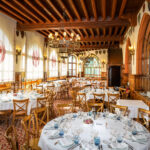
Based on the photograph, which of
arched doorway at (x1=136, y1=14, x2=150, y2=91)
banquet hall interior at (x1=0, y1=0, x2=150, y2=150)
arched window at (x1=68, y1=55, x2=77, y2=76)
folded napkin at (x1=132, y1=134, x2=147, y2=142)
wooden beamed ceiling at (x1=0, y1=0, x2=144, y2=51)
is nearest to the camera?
folded napkin at (x1=132, y1=134, x2=147, y2=142)

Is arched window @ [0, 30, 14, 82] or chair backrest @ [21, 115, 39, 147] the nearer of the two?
chair backrest @ [21, 115, 39, 147]

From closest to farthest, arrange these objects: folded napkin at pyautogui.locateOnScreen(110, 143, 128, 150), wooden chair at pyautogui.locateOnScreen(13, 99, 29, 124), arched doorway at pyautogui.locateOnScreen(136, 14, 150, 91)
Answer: folded napkin at pyautogui.locateOnScreen(110, 143, 128, 150), wooden chair at pyautogui.locateOnScreen(13, 99, 29, 124), arched doorway at pyautogui.locateOnScreen(136, 14, 150, 91)

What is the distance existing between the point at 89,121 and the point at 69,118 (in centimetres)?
45

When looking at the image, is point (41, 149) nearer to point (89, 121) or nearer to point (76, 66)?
point (89, 121)

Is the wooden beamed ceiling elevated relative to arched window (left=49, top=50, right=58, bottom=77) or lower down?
elevated

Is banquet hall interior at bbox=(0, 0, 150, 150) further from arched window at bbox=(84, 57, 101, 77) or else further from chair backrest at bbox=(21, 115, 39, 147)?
arched window at bbox=(84, 57, 101, 77)

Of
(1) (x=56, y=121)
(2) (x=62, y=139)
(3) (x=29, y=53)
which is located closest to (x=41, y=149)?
(2) (x=62, y=139)

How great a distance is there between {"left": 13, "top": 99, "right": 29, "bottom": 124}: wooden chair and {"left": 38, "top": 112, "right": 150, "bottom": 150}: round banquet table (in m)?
1.98

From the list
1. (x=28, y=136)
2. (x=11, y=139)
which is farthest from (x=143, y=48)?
(x=11, y=139)

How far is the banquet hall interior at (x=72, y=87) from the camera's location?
219 cm

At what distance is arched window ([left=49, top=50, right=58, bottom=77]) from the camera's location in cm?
1399

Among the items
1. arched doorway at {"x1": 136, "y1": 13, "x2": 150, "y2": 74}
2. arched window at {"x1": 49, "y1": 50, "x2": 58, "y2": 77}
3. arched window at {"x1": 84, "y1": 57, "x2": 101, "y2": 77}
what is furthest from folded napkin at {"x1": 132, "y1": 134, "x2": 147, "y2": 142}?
arched window at {"x1": 84, "y1": 57, "x2": 101, "y2": 77}

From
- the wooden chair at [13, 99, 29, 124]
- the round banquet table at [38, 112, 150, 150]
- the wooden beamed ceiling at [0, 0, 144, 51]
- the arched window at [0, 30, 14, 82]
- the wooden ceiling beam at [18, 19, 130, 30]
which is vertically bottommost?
the wooden chair at [13, 99, 29, 124]

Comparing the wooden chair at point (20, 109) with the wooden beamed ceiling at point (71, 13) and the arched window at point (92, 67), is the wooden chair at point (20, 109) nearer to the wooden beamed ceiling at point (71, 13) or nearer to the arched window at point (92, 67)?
the wooden beamed ceiling at point (71, 13)
